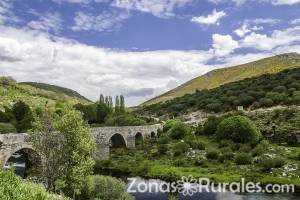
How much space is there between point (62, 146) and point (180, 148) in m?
51.7

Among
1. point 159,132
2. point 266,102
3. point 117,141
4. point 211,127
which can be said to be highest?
point 266,102

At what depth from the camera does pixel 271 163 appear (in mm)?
77000

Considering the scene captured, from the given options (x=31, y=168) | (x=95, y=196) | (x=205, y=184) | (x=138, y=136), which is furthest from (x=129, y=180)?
(x=138, y=136)

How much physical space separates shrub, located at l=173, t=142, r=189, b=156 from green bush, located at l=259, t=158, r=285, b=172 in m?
19.9

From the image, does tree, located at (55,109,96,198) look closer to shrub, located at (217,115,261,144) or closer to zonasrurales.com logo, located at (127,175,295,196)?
zonasrurales.com logo, located at (127,175,295,196)

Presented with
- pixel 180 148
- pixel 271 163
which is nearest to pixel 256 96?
pixel 180 148

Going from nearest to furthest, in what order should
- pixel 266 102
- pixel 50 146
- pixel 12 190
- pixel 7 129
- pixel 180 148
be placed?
pixel 12 190
pixel 50 146
pixel 180 148
pixel 7 129
pixel 266 102

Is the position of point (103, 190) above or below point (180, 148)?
below

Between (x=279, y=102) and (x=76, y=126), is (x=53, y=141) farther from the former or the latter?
(x=279, y=102)

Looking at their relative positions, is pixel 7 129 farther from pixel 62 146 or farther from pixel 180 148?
pixel 62 146

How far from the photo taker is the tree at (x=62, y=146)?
44.7 meters

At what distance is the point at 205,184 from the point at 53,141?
3388 cm

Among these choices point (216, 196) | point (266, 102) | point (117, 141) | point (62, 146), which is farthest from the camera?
point (266, 102)

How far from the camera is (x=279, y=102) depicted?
129750 millimetres
